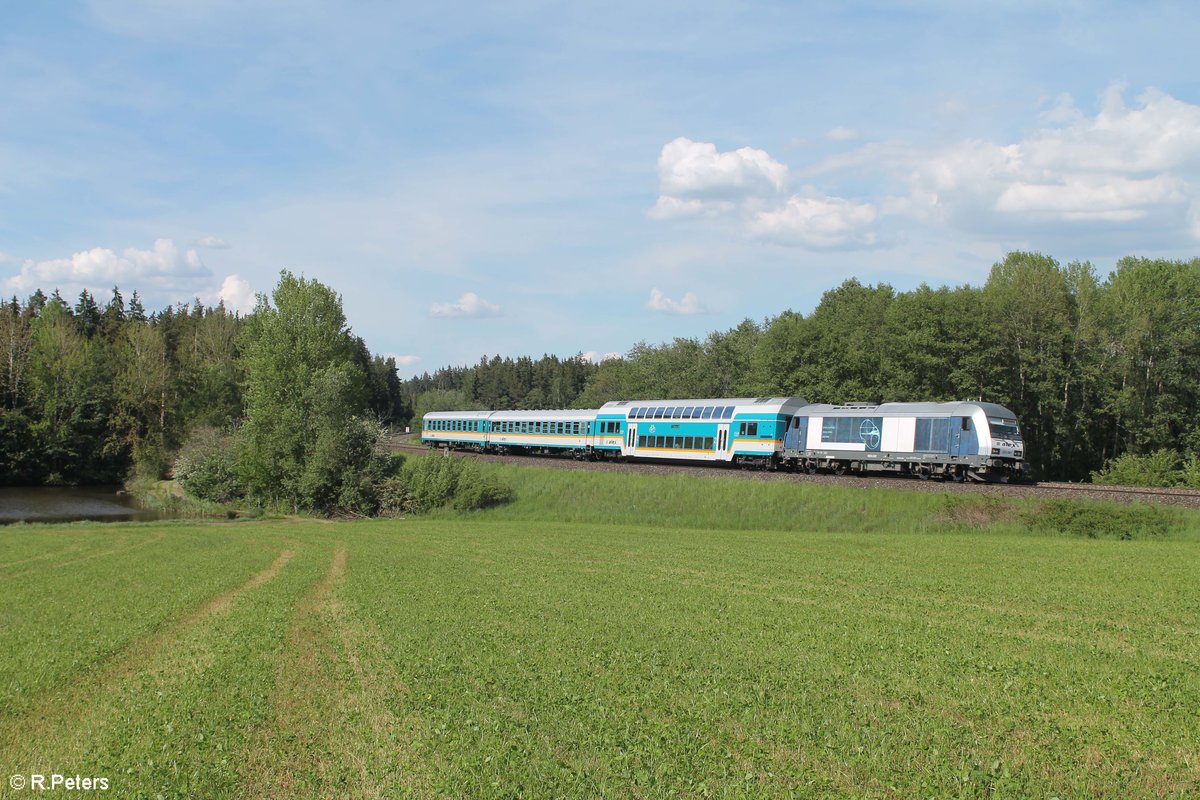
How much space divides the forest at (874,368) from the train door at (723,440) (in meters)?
18.3

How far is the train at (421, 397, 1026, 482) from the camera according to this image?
40000 mm

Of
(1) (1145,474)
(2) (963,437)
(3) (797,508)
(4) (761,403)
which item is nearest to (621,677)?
(3) (797,508)

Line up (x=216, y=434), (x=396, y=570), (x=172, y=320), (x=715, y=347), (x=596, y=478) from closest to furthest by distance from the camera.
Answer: (x=396, y=570) → (x=596, y=478) → (x=216, y=434) → (x=715, y=347) → (x=172, y=320)

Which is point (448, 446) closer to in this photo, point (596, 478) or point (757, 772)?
point (596, 478)

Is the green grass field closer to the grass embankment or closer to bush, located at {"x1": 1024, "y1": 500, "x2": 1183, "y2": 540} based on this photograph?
bush, located at {"x1": 1024, "y1": 500, "x2": 1183, "y2": 540}

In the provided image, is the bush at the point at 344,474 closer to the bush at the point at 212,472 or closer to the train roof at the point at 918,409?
the bush at the point at 212,472

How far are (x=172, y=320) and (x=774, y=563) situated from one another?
116 m

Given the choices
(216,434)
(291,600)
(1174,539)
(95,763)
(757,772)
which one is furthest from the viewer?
(216,434)

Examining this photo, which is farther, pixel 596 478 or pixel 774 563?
pixel 596 478

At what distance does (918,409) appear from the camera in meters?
42.1

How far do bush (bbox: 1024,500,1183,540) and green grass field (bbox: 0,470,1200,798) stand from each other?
4.69 m

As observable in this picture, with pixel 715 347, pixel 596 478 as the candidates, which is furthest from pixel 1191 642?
pixel 715 347

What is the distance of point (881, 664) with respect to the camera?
42.9ft

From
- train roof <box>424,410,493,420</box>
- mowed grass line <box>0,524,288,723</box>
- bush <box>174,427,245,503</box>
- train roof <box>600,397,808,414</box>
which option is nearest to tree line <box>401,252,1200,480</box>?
train roof <box>600,397,808,414</box>
